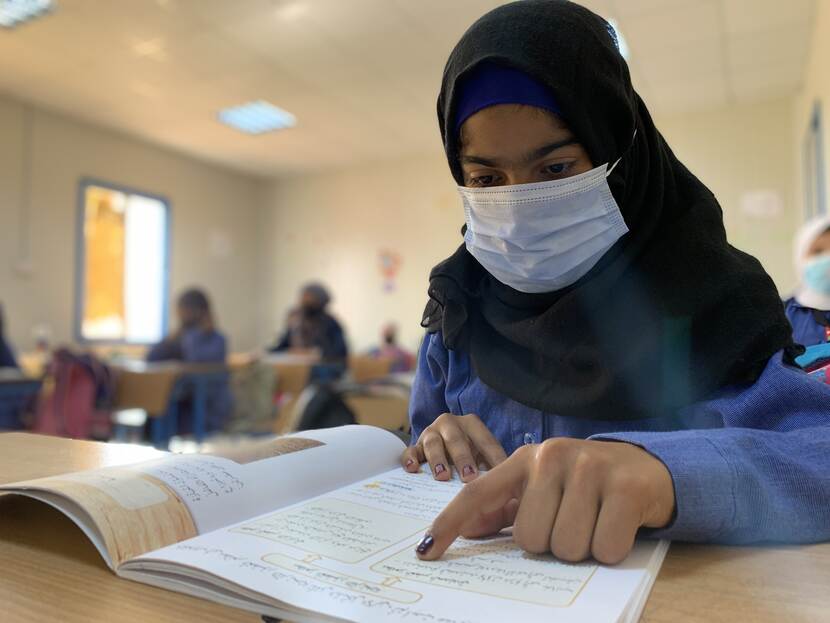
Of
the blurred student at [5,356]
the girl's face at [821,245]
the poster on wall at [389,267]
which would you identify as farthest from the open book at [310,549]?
the poster on wall at [389,267]

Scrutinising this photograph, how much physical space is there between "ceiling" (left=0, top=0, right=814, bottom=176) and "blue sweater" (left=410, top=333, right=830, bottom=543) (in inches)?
124

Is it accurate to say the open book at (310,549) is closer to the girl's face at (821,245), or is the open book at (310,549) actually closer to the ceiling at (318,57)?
the girl's face at (821,245)

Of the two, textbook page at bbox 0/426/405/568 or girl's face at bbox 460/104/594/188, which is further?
girl's face at bbox 460/104/594/188

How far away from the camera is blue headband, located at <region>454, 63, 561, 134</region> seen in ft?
2.52

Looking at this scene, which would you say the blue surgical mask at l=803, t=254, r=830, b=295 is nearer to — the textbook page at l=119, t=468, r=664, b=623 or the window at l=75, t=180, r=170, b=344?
the textbook page at l=119, t=468, r=664, b=623

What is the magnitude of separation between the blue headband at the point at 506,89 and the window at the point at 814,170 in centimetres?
400

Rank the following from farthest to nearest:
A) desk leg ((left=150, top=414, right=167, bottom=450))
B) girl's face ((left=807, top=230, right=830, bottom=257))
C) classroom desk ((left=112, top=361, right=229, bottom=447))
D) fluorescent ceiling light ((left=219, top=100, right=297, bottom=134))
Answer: fluorescent ceiling light ((left=219, top=100, right=297, bottom=134))
desk leg ((left=150, top=414, right=167, bottom=450))
classroom desk ((left=112, top=361, right=229, bottom=447))
girl's face ((left=807, top=230, right=830, bottom=257))

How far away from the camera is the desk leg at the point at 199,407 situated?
3689 millimetres

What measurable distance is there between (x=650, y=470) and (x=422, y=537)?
18 centimetres

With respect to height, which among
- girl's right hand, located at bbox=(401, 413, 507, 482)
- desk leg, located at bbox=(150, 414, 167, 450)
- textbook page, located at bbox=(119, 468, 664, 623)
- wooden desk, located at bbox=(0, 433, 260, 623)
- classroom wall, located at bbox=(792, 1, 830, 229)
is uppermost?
classroom wall, located at bbox=(792, 1, 830, 229)

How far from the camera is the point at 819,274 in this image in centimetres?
216

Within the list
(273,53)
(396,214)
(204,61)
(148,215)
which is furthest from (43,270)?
(396,214)

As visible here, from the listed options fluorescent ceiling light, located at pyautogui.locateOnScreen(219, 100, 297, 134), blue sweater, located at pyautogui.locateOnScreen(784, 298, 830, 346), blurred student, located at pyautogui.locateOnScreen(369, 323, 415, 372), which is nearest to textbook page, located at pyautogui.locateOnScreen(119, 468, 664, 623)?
blue sweater, located at pyautogui.locateOnScreen(784, 298, 830, 346)

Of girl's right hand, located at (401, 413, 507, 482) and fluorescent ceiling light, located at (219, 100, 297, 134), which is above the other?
fluorescent ceiling light, located at (219, 100, 297, 134)
